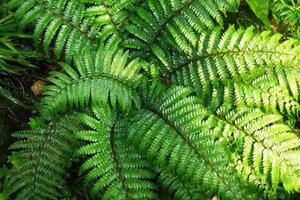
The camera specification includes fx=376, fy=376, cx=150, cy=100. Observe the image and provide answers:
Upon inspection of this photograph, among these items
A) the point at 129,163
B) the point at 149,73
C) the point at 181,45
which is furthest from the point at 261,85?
the point at 129,163

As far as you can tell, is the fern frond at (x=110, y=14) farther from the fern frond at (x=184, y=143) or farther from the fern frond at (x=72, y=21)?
the fern frond at (x=184, y=143)

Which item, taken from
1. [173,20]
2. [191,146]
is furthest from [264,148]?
[173,20]

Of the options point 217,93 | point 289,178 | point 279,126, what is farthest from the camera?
point 217,93

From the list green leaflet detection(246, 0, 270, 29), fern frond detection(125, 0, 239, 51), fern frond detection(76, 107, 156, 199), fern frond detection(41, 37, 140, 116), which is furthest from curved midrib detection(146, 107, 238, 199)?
green leaflet detection(246, 0, 270, 29)

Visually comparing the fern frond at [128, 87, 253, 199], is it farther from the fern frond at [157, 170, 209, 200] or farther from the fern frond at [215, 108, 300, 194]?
the fern frond at [215, 108, 300, 194]

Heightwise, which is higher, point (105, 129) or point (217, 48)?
point (217, 48)

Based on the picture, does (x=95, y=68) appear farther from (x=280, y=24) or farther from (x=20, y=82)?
(x=280, y=24)
